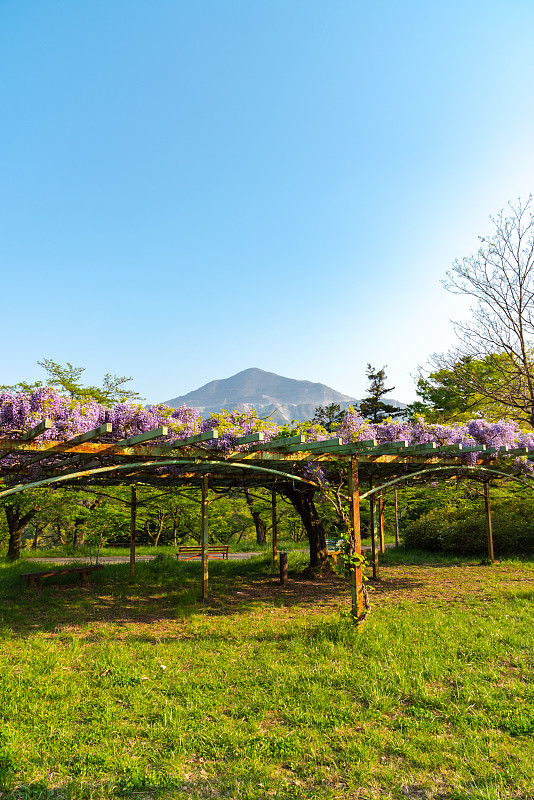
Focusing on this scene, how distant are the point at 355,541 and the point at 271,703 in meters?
3.28

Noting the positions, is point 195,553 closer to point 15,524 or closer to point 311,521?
point 311,521

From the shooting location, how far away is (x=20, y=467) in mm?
8672

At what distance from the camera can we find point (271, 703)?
4.50 meters

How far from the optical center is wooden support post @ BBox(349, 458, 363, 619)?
7.09 m

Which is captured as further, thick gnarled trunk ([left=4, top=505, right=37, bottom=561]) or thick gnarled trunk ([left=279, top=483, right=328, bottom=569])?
thick gnarled trunk ([left=4, top=505, right=37, bottom=561])

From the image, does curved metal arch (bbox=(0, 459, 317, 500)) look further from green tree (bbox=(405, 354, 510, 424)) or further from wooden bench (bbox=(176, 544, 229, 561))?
wooden bench (bbox=(176, 544, 229, 561))

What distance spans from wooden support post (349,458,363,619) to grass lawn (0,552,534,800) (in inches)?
13.0

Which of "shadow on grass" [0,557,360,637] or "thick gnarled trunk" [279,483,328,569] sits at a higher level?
"thick gnarled trunk" [279,483,328,569]

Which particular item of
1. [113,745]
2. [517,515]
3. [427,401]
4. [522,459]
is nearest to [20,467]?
[113,745]

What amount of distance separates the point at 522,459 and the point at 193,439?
28.7ft

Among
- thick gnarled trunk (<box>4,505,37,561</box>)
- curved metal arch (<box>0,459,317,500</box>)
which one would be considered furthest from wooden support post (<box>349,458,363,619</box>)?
thick gnarled trunk (<box>4,505,37,561</box>)

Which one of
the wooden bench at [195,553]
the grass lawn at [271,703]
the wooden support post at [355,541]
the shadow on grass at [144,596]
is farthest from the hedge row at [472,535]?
the wooden support post at [355,541]

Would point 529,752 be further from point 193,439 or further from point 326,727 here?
point 193,439

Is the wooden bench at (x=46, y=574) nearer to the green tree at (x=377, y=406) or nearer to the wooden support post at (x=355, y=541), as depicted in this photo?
the wooden support post at (x=355, y=541)
